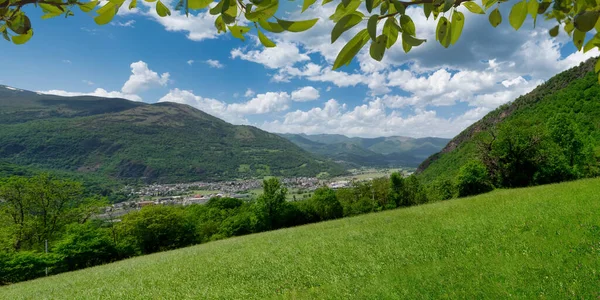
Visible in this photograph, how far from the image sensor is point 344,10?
0.64 m

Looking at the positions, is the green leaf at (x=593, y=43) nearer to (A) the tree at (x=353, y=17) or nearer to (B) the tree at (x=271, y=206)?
(A) the tree at (x=353, y=17)

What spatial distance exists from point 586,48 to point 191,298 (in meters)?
8.65

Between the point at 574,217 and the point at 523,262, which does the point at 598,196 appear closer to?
the point at 574,217

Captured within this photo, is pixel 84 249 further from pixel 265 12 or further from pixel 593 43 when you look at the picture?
pixel 593 43

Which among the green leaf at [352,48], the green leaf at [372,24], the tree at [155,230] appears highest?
the green leaf at [372,24]

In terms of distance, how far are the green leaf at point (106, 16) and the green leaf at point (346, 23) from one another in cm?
63

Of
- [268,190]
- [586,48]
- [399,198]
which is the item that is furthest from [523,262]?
[399,198]

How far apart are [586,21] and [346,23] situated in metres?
0.58

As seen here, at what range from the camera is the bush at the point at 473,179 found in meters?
36.7

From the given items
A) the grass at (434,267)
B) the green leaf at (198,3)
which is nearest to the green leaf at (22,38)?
the green leaf at (198,3)

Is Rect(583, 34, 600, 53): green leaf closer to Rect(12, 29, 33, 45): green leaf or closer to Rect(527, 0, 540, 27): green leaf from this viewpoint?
Rect(527, 0, 540, 27): green leaf

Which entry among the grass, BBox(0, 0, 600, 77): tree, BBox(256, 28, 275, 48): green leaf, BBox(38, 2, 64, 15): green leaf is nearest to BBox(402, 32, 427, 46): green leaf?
BBox(0, 0, 600, 77): tree

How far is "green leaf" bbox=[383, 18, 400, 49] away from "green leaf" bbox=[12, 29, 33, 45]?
1242 mm

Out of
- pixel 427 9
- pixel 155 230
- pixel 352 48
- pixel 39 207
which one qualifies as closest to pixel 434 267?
pixel 427 9
